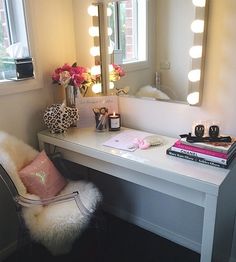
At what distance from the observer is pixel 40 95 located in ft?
6.36

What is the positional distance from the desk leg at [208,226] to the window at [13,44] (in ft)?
4.37

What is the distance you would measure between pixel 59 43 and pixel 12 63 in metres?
0.37

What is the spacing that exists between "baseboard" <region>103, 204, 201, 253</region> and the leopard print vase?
2.67 ft

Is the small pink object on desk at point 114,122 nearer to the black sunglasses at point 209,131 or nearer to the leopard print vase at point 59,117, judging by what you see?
the leopard print vase at point 59,117

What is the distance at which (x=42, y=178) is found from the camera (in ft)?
5.30

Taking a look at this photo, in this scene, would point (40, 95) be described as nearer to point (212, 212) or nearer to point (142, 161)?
point (142, 161)

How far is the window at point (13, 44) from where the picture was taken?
1.75m

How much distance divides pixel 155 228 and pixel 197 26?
1383 millimetres

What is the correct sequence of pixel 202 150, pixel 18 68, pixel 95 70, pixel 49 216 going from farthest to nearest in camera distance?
pixel 95 70 < pixel 18 68 < pixel 49 216 < pixel 202 150

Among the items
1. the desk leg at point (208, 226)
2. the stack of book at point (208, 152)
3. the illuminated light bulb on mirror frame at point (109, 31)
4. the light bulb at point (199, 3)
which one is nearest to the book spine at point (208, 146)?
the stack of book at point (208, 152)

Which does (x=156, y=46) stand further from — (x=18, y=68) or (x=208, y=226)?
(x=208, y=226)

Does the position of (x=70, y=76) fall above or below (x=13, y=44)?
below

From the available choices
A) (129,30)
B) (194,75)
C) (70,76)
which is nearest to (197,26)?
(194,75)

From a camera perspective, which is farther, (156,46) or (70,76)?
(70,76)
